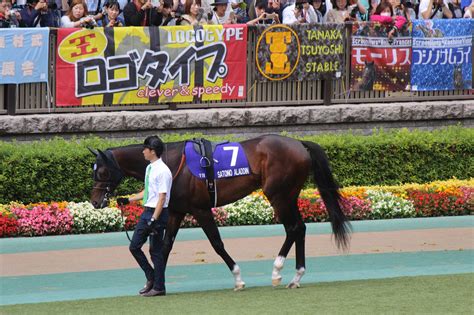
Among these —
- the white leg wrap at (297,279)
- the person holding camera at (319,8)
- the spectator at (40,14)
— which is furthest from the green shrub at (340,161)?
the white leg wrap at (297,279)

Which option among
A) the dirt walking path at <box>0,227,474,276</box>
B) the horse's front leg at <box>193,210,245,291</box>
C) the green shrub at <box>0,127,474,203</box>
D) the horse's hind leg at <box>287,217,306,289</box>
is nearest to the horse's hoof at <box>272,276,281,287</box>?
the horse's hind leg at <box>287,217,306,289</box>

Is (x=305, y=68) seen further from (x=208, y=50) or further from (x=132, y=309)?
A: (x=132, y=309)

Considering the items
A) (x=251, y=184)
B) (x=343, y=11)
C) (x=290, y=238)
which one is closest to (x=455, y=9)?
(x=343, y=11)

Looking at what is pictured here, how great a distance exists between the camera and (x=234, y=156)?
12.5 meters

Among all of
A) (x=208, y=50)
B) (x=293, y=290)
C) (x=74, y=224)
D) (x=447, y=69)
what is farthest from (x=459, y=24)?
(x=293, y=290)

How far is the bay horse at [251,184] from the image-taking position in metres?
12.2

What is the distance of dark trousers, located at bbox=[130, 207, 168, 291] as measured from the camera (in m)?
11.7

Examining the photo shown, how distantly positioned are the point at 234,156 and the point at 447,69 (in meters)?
9.71

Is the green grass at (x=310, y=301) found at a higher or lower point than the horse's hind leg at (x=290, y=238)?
lower

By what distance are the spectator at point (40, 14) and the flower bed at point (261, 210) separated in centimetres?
340

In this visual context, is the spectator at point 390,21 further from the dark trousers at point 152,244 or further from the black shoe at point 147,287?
the black shoe at point 147,287

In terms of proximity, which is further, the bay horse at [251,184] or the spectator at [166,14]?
the spectator at [166,14]

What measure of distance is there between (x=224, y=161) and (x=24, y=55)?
6620 mm

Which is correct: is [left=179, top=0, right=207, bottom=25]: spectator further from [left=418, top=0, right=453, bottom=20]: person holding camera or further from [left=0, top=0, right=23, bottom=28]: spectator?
[left=418, top=0, right=453, bottom=20]: person holding camera
